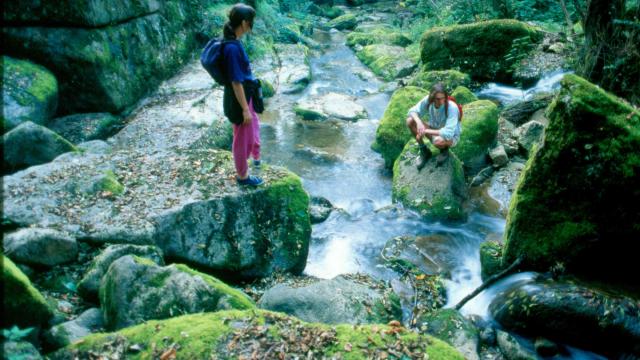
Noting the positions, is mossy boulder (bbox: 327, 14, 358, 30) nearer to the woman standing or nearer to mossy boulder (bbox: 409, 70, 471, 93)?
mossy boulder (bbox: 409, 70, 471, 93)

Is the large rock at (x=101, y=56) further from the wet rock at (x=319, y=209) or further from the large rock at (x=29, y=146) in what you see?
the wet rock at (x=319, y=209)

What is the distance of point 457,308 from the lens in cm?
557

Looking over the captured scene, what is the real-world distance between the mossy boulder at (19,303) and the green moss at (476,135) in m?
7.54

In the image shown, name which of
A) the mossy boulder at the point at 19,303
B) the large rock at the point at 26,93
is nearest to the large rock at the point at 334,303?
the mossy boulder at the point at 19,303

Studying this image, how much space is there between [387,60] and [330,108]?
206 inches

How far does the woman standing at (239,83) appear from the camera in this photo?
447 centimetres

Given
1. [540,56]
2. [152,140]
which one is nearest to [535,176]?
[152,140]

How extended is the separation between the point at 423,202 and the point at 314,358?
4989mm

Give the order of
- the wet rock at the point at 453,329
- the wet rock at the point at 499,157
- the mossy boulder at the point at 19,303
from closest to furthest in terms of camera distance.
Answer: the mossy boulder at the point at 19,303 → the wet rock at the point at 453,329 → the wet rock at the point at 499,157

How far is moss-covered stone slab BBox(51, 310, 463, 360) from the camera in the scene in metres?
3.13

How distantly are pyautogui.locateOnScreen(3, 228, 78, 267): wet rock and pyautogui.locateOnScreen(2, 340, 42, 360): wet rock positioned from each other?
6.70 feet

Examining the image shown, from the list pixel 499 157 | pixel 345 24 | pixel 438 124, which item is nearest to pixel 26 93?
pixel 438 124

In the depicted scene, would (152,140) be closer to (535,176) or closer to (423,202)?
(423,202)

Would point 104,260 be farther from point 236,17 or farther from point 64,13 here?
point 64,13
